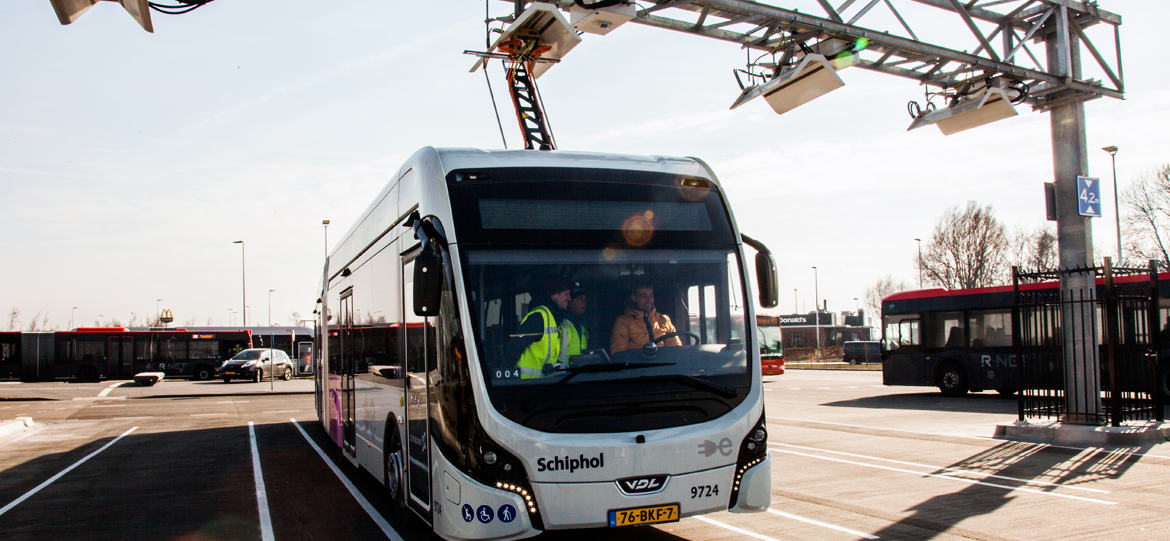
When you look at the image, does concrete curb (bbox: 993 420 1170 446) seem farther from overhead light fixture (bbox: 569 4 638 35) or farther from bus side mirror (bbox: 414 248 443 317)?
bus side mirror (bbox: 414 248 443 317)

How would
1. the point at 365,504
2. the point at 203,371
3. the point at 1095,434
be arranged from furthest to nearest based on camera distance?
the point at 203,371 < the point at 1095,434 < the point at 365,504

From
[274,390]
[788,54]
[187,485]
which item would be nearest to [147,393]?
[274,390]

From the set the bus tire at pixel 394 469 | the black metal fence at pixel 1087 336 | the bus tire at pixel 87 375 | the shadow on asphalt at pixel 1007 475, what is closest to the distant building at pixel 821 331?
the bus tire at pixel 87 375

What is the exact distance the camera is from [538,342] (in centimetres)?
545

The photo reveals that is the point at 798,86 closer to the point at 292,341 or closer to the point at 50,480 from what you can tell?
the point at 50,480

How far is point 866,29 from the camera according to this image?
10305mm

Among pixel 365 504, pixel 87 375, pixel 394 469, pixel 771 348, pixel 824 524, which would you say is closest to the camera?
pixel 824 524

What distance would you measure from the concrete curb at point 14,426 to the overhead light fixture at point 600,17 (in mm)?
14625

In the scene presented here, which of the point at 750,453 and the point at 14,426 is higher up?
the point at 750,453

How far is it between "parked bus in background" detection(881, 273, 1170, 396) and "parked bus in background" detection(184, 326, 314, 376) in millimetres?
34110

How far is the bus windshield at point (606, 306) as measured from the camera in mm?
5363

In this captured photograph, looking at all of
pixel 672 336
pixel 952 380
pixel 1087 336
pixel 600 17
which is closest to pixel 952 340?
pixel 952 380

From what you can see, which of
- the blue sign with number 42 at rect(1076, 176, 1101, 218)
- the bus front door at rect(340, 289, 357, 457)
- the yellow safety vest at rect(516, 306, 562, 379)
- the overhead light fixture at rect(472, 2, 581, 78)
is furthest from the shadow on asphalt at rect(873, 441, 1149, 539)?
the bus front door at rect(340, 289, 357, 457)

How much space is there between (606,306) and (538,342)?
0.53 metres
